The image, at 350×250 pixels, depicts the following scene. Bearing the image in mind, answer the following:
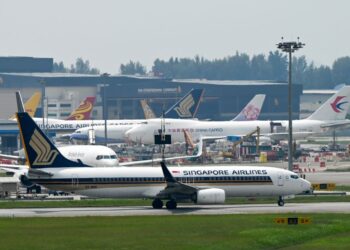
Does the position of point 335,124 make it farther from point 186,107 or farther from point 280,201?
point 280,201

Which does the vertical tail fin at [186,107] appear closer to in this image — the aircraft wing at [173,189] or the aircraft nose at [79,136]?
the aircraft nose at [79,136]

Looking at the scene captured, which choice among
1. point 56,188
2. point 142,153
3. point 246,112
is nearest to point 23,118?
point 56,188

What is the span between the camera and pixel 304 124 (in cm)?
17475

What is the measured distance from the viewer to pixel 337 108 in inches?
6905

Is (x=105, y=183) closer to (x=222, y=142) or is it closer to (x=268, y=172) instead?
(x=268, y=172)

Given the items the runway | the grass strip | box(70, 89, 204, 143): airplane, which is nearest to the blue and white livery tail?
the runway

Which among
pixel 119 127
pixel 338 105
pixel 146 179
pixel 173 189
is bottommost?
pixel 173 189

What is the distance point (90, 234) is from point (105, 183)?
1797 cm

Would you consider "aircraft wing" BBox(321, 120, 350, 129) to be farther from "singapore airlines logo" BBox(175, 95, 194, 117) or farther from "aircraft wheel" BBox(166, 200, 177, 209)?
"aircraft wheel" BBox(166, 200, 177, 209)

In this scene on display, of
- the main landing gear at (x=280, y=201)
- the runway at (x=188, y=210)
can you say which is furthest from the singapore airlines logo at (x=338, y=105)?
the main landing gear at (x=280, y=201)

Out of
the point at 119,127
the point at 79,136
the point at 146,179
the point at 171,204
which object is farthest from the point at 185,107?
the point at 171,204

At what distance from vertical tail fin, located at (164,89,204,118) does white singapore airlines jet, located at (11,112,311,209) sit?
10679 cm

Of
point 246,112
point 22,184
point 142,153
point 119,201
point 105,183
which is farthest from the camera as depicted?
point 246,112

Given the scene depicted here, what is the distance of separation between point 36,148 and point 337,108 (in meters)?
97.2
